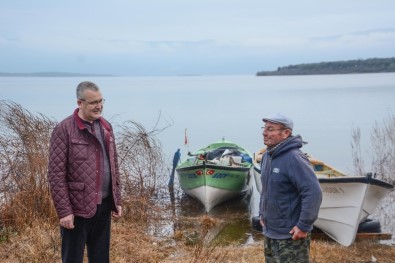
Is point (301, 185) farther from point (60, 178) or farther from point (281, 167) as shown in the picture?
point (60, 178)

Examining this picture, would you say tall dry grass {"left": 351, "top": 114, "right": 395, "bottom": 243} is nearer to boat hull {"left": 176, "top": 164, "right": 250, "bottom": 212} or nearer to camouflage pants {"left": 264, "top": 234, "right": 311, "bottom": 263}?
boat hull {"left": 176, "top": 164, "right": 250, "bottom": 212}

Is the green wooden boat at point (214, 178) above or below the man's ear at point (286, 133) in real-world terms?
below

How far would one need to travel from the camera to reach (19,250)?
531 cm

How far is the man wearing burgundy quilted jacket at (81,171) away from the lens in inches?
137

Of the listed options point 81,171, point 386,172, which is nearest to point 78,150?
point 81,171

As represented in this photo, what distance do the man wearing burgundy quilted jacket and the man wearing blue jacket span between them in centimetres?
119

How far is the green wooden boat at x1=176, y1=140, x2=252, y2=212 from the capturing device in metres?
11.4

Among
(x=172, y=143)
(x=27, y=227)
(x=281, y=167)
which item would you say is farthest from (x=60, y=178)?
(x=172, y=143)

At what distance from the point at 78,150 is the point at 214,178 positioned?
8.15 m

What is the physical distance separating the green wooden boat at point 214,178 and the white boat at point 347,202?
3417mm

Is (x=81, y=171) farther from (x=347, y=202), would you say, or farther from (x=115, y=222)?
(x=347, y=202)

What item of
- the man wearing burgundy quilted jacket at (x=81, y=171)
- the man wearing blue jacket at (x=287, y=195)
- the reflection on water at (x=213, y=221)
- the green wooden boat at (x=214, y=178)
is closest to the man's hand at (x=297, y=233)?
the man wearing blue jacket at (x=287, y=195)

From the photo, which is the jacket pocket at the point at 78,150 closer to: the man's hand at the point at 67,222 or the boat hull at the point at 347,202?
the man's hand at the point at 67,222

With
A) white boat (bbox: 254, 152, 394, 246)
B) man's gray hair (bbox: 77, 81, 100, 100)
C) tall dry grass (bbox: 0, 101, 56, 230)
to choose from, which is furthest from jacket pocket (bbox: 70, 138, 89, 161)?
white boat (bbox: 254, 152, 394, 246)
